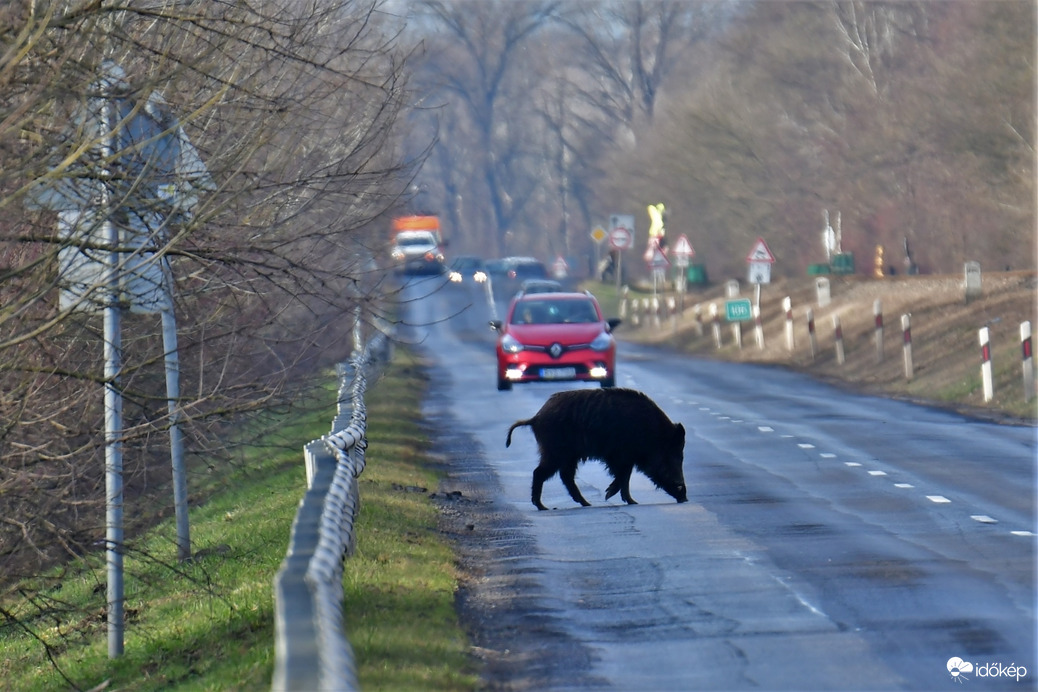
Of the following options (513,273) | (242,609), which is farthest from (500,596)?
(513,273)

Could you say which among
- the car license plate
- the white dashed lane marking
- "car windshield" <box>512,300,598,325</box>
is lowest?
the white dashed lane marking

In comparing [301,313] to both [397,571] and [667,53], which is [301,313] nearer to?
[397,571]

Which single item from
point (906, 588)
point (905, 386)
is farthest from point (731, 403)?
point (906, 588)

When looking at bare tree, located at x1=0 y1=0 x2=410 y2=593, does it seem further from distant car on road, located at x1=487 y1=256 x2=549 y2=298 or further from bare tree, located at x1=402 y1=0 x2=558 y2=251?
distant car on road, located at x1=487 y1=256 x2=549 y2=298

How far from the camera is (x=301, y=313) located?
67.9 feet

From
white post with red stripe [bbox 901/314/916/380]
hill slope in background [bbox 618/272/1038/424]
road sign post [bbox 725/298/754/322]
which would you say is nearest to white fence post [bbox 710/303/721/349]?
hill slope in background [bbox 618/272/1038/424]

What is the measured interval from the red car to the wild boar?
515 inches

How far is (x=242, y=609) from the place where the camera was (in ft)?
33.0

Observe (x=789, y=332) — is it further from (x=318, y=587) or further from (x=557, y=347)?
(x=318, y=587)

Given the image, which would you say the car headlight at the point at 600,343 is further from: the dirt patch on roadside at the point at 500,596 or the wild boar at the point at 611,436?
the wild boar at the point at 611,436

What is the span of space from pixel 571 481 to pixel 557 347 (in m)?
13.3

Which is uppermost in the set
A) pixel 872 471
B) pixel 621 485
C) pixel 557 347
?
pixel 557 347

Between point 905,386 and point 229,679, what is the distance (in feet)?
73.2

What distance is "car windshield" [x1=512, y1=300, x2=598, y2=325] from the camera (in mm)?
28438
